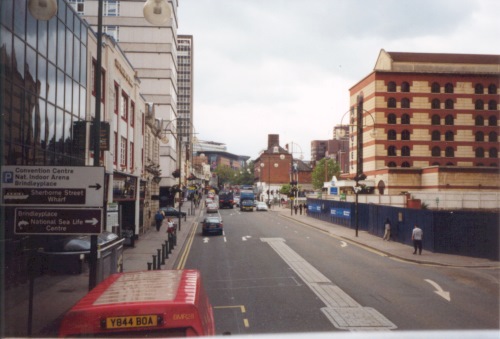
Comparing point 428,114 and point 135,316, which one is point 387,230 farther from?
point 428,114

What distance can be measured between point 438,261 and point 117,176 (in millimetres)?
18277

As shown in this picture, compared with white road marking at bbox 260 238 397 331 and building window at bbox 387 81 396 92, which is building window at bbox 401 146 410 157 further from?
white road marking at bbox 260 238 397 331

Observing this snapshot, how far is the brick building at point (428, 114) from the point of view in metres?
56.3

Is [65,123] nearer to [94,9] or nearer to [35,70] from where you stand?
[35,70]

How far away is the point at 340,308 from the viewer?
13.1 m

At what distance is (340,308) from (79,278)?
10.2m

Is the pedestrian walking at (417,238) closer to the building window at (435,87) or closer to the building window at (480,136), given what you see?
the building window at (435,87)

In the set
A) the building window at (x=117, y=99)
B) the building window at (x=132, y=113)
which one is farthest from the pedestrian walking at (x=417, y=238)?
the building window at (x=132, y=113)

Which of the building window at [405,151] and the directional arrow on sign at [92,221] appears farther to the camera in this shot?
the building window at [405,151]

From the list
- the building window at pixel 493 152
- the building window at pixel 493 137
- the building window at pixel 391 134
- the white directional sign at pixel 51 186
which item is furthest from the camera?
the building window at pixel 493 152

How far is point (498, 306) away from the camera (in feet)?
Result: 45.4

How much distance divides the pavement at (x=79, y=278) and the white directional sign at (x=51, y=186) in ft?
8.59

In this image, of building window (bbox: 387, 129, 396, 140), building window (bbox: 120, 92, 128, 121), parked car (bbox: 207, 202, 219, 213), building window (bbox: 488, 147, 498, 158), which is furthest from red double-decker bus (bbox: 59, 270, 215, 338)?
building window (bbox: 488, 147, 498, 158)

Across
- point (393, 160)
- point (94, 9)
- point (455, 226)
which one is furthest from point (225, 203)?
point (455, 226)
